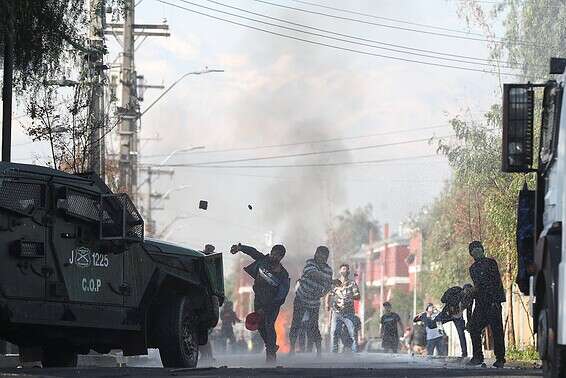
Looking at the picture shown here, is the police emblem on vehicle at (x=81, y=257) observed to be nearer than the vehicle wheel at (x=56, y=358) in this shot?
Yes

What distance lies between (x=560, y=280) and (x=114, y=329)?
7.13 meters

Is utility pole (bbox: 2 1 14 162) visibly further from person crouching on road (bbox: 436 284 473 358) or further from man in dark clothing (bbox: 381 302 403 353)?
man in dark clothing (bbox: 381 302 403 353)

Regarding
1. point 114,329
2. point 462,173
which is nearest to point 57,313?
point 114,329

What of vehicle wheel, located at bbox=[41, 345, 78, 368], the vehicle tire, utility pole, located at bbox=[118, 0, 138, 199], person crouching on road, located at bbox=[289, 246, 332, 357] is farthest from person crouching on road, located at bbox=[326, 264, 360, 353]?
the vehicle tire

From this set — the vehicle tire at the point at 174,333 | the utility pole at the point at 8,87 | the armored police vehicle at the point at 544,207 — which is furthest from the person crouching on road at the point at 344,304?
the armored police vehicle at the point at 544,207

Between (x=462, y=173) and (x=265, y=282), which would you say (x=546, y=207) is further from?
(x=462, y=173)

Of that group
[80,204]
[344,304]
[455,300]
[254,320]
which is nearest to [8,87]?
[254,320]

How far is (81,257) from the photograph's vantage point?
675 inches

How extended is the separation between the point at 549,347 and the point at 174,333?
→ 6723mm

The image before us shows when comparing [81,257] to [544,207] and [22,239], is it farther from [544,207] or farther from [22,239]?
[544,207]

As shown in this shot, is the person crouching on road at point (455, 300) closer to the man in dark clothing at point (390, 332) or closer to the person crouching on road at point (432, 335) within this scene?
the person crouching on road at point (432, 335)

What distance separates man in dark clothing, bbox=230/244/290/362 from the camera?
24.5 metres

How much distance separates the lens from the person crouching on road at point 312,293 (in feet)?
90.9

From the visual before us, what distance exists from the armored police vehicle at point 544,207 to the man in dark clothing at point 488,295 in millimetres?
7310
